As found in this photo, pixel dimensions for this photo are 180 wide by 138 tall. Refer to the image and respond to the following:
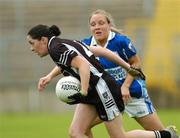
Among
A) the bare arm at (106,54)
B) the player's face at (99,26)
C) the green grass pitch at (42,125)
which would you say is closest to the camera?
the bare arm at (106,54)

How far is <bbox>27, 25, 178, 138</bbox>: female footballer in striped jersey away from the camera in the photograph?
6.98 m

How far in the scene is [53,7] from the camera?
18.3 meters

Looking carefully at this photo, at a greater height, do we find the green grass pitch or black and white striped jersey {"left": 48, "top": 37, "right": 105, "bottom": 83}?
black and white striped jersey {"left": 48, "top": 37, "right": 105, "bottom": 83}

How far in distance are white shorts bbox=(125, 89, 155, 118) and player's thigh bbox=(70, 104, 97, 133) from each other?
0.82 metres

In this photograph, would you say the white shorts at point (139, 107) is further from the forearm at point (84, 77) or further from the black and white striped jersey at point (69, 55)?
the forearm at point (84, 77)

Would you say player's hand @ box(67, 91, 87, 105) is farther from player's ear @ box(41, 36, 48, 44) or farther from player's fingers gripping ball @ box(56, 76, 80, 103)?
player's ear @ box(41, 36, 48, 44)

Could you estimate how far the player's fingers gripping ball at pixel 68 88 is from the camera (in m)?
7.11

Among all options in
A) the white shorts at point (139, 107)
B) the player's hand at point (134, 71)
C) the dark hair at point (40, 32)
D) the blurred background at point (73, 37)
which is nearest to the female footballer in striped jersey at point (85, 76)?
the dark hair at point (40, 32)

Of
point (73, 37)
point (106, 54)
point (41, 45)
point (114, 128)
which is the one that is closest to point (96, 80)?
point (106, 54)

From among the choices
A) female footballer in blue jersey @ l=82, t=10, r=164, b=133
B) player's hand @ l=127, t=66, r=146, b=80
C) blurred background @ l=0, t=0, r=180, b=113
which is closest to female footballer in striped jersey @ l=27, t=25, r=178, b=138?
player's hand @ l=127, t=66, r=146, b=80

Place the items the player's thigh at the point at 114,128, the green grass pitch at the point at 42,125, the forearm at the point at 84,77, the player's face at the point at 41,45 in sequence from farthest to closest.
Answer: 1. the green grass pitch at the point at 42,125
2. the player's thigh at the point at 114,128
3. the player's face at the point at 41,45
4. the forearm at the point at 84,77

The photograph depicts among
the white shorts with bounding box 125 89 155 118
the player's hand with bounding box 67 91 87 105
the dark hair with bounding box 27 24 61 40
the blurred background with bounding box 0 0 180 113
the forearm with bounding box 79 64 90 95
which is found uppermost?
the dark hair with bounding box 27 24 61 40

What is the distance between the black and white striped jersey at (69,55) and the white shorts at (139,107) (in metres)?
0.94

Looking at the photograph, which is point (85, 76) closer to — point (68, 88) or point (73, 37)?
point (68, 88)
